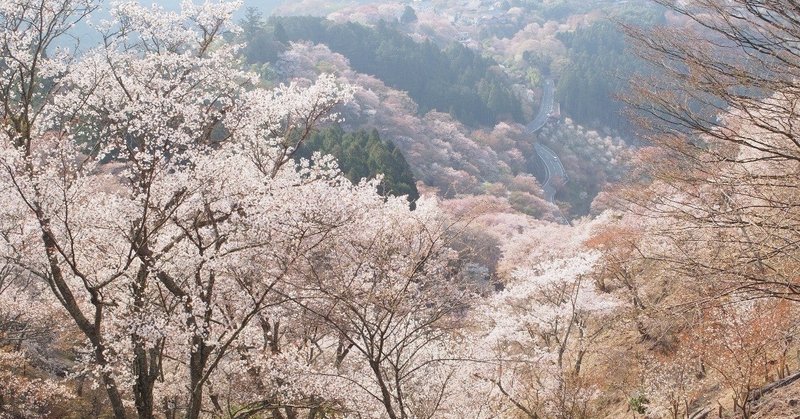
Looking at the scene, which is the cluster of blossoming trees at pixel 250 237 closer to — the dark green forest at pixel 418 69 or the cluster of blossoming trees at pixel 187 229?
the cluster of blossoming trees at pixel 187 229

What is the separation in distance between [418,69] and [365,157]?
32.3 metres

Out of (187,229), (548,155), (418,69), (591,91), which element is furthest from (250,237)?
(591,91)

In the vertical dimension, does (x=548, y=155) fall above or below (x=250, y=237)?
above

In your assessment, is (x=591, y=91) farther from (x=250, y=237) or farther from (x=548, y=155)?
(x=250, y=237)

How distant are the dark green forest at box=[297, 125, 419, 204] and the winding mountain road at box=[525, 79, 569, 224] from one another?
16362mm

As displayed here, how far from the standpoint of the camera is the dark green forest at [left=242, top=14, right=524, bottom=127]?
201ft

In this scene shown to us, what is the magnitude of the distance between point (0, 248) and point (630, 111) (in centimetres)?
858

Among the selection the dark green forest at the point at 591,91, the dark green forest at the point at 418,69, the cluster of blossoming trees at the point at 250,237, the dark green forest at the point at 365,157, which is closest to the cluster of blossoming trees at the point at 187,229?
the cluster of blossoming trees at the point at 250,237

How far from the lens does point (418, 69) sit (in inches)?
2502

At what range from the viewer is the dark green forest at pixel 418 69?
6128 centimetres

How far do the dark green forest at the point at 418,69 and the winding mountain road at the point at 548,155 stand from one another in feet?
12.7

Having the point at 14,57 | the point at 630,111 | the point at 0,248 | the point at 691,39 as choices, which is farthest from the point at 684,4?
the point at 0,248

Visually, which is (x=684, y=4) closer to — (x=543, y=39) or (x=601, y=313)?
(x=601, y=313)

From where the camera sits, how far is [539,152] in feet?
203
